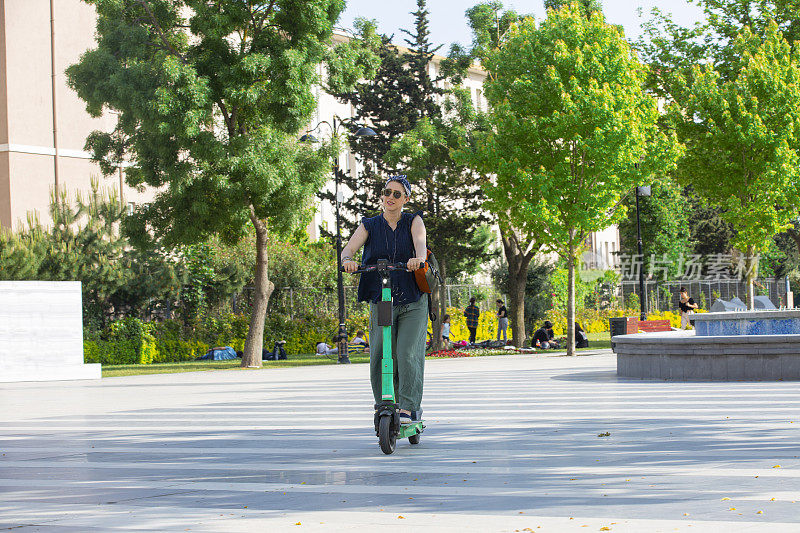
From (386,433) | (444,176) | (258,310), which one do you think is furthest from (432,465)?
(444,176)

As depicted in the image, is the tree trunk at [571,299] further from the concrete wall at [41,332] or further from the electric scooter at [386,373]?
the electric scooter at [386,373]

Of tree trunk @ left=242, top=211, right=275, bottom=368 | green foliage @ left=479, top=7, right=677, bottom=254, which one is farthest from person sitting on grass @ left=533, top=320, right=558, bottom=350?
tree trunk @ left=242, top=211, right=275, bottom=368

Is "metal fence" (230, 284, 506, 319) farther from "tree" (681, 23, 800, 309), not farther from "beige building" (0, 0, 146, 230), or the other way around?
"tree" (681, 23, 800, 309)

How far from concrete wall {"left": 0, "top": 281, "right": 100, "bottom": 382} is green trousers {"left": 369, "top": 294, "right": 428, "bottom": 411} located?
738 inches

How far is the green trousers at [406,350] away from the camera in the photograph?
8.48 m

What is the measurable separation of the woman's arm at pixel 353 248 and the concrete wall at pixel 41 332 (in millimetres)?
18512

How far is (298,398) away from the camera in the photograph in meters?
15.9

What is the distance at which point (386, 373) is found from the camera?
8266 millimetres

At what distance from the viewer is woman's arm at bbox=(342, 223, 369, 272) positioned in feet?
26.7

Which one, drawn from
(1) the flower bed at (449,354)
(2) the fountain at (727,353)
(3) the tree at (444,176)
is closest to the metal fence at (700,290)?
(3) the tree at (444,176)

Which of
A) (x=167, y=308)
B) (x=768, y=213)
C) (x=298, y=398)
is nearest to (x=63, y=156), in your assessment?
(x=167, y=308)

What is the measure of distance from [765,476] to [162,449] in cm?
528

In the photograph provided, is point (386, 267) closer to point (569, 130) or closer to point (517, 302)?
point (569, 130)

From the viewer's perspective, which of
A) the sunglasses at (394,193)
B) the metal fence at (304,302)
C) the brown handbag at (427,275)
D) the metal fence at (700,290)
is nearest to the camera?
the brown handbag at (427,275)
